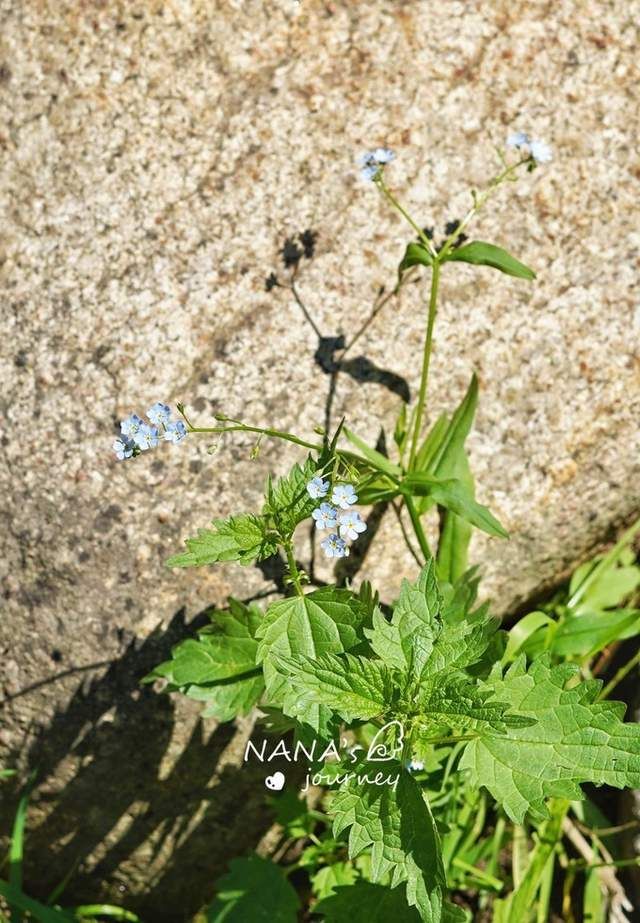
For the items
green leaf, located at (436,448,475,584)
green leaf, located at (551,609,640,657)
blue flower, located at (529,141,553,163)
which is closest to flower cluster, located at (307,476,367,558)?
green leaf, located at (436,448,475,584)

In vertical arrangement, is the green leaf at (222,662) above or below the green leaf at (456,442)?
below

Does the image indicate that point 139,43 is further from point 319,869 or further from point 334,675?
point 319,869

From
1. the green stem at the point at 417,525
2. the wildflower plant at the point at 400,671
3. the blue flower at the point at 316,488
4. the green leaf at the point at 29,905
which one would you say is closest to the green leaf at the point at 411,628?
the wildflower plant at the point at 400,671

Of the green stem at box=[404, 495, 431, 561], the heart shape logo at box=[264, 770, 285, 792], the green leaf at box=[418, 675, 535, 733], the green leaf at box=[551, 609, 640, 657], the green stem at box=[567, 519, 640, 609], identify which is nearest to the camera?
the green leaf at box=[418, 675, 535, 733]

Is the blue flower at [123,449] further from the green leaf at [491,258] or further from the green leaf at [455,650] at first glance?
the green leaf at [491,258]

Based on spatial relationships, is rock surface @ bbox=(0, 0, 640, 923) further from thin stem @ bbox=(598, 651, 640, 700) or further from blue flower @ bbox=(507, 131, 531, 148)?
thin stem @ bbox=(598, 651, 640, 700)
